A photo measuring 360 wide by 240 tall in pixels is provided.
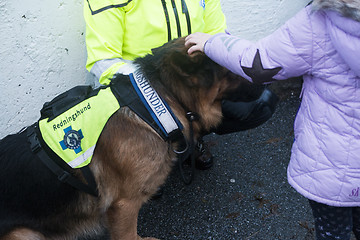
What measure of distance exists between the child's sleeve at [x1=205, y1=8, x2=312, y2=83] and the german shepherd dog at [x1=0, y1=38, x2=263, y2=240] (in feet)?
0.71

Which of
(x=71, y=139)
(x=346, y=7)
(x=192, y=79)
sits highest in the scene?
(x=346, y=7)

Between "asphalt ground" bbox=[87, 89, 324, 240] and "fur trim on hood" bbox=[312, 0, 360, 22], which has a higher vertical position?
"fur trim on hood" bbox=[312, 0, 360, 22]

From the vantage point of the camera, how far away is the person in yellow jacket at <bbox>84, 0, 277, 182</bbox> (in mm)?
2357

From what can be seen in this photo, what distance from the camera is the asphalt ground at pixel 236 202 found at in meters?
2.64

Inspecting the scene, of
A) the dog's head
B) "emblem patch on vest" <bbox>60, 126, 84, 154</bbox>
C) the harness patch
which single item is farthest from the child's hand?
"emblem patch on vest" <bbox>60, 126, 84, 154</bbox>

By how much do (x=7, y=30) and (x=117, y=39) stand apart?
2.74 feet

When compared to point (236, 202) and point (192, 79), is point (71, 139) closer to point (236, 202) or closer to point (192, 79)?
point (192, 79)

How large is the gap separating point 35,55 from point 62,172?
1.24 metres

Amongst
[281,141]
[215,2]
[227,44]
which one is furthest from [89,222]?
[281,141]

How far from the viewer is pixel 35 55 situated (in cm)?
278

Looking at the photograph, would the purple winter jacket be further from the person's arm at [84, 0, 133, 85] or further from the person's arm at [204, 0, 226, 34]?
the person's arm at [204, 0, 226, 34]

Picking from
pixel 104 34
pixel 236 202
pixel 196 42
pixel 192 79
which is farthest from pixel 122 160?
pixel 236 202

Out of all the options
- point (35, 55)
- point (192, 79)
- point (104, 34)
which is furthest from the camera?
point (35, 55)

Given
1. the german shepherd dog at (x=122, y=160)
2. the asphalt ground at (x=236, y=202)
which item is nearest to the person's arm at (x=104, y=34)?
the german shepherd dog at (x=122, y=160)
